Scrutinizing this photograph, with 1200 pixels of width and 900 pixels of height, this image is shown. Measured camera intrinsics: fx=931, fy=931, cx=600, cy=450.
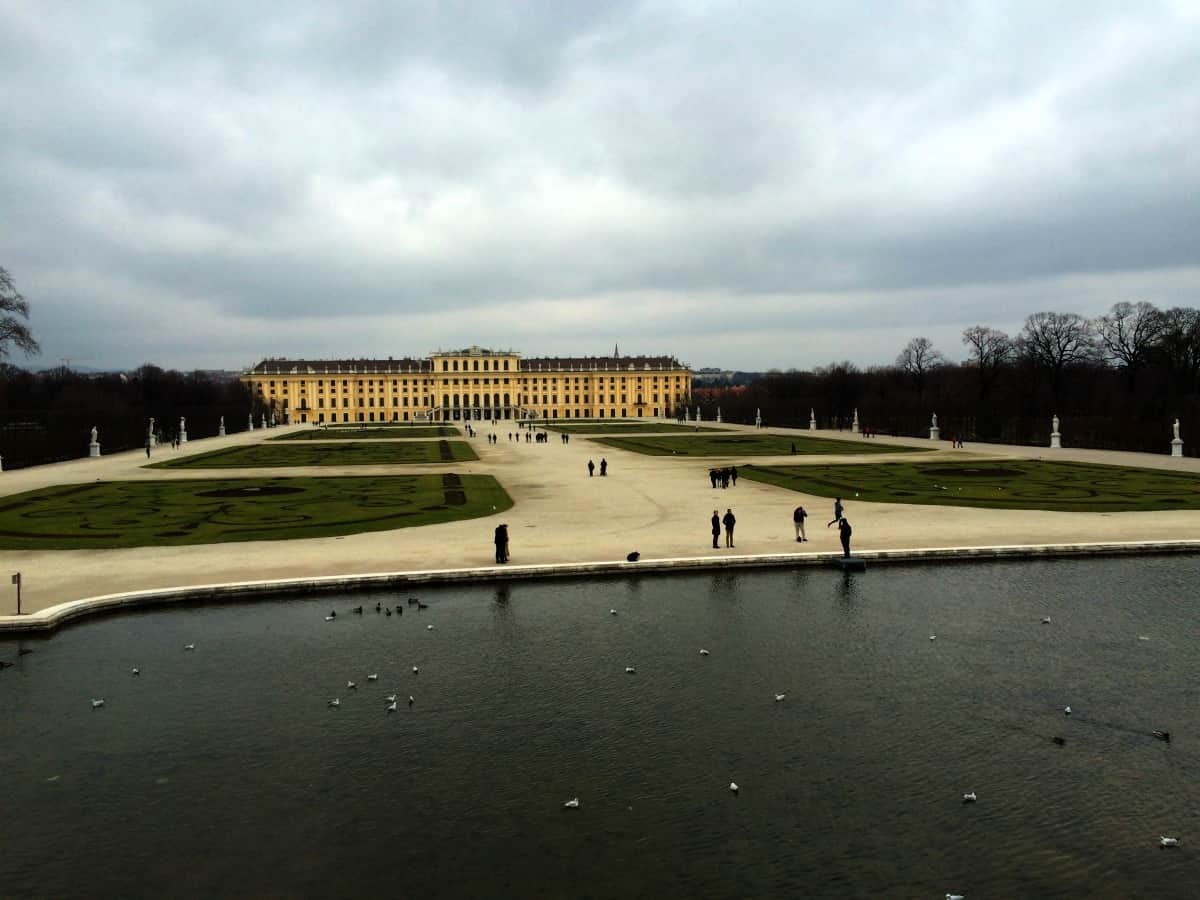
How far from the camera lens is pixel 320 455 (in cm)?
5394

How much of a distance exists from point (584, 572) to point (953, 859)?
11109mm

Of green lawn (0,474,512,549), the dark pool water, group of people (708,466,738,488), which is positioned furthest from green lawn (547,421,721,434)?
the dark pool water

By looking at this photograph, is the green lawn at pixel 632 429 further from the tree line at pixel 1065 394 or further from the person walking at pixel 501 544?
the person walking at pixel 501 544

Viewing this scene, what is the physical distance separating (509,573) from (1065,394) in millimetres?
70482

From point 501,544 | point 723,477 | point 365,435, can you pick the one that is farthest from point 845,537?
point 365,435

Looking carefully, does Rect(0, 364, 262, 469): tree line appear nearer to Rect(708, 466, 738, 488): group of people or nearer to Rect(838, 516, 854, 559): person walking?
Rect(708, 466, 738, 488): group of people

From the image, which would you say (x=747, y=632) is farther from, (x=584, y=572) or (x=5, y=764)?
(x=5, y=764)

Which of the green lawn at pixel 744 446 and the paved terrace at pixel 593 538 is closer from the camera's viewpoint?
the paved terrace at pixel 593 538

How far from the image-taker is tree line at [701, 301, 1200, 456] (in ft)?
181

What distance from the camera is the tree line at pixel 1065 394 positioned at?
181 feet

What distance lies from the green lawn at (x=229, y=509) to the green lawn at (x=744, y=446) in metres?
19.4

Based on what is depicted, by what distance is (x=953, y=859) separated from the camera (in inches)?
297

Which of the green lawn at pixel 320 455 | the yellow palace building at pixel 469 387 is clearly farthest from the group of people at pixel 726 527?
the yellow palace building at pixel 469 387

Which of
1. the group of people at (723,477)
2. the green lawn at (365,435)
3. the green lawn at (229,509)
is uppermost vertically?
the green lawn at (365,435)
